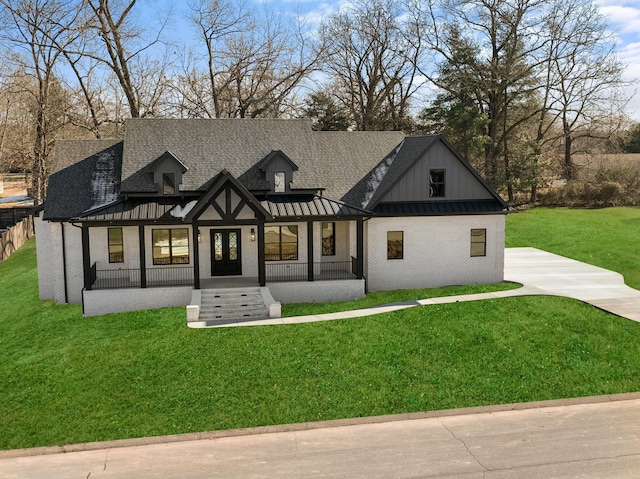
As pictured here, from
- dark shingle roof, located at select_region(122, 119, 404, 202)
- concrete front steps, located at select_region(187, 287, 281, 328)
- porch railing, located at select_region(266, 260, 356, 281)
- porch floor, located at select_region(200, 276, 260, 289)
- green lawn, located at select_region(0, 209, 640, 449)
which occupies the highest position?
dark shingle roof, located at select_region(122, 119, 404, 202)

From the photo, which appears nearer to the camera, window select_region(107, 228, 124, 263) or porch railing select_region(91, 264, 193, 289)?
porch railing select_region(91, 264, 193, 289)

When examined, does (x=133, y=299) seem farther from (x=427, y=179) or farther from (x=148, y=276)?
(x=427, y=179)

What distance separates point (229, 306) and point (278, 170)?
238 inches

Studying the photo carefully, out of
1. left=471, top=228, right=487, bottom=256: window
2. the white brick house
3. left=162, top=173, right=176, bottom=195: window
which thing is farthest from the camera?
left=471, top=228, right=487, bottom=256: window

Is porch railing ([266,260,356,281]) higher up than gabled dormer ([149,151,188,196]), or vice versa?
gabled dormer ([149,151,188,196])

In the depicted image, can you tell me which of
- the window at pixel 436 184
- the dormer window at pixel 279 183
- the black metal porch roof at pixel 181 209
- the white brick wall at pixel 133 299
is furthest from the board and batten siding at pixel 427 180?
the white brick wall at pixel 133 299

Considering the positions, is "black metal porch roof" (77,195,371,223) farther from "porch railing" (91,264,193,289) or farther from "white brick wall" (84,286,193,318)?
"white brick wall" (84,286,193,318)

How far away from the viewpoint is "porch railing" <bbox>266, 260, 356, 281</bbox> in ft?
79.2

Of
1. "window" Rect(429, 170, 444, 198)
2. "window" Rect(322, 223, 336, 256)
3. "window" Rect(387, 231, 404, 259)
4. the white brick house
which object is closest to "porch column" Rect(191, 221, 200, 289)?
the white brick house

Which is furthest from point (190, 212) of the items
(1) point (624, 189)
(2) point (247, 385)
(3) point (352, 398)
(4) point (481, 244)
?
(1) point (624, 189)

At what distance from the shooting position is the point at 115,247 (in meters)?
23.8

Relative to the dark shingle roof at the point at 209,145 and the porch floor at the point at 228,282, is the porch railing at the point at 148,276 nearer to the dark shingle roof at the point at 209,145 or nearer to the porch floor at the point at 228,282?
the porch floor at the point at 228,282

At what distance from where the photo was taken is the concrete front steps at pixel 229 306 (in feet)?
66.7

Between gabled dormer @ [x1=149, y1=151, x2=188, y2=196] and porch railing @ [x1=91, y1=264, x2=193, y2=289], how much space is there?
3.04 metres
